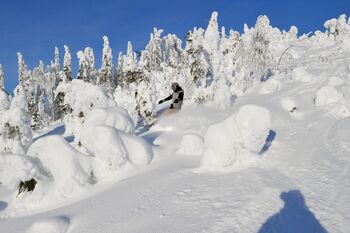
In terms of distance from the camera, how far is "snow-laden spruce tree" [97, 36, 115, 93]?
53875 millimetres

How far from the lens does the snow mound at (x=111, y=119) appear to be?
9.63 m

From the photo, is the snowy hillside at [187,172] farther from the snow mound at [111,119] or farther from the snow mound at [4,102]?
the snow mound at [4,102]

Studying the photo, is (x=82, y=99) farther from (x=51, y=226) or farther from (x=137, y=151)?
(x=51, y=226)

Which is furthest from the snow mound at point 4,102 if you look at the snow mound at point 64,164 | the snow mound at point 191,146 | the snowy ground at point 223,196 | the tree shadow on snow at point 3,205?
the snow mound at point 191,146

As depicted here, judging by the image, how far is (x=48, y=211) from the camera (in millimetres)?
7797

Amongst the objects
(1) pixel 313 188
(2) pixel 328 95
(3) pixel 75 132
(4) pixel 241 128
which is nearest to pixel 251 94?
(2) pixel 328 95

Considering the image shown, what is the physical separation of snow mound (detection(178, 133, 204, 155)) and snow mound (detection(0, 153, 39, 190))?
3.31 m

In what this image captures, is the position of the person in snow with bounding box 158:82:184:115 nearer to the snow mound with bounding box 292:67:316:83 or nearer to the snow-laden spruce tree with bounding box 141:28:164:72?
the snow mound with bounding box 292:67:316:83

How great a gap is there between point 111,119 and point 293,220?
526 centimetres

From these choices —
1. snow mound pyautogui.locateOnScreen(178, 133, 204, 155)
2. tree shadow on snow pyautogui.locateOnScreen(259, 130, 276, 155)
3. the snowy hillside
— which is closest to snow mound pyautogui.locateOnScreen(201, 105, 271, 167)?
the snowy hillside

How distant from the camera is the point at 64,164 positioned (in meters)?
8.35

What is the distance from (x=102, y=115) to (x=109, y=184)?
204cm

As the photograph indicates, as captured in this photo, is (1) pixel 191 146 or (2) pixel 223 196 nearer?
(2) pixel 223 196

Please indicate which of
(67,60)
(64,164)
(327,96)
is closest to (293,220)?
(64,164)
